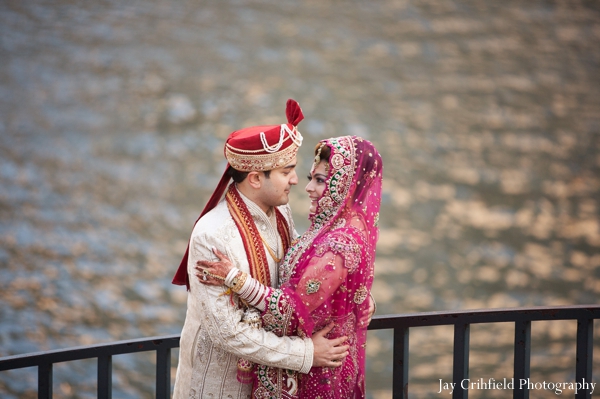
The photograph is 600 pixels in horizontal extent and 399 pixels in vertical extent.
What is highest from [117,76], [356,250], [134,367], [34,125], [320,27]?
[320,27]

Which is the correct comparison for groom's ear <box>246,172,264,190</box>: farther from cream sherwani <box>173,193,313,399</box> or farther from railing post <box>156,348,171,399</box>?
railing post <box>156,348,171,399</box>

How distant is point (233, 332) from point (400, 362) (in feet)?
2.34

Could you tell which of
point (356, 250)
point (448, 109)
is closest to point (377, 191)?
point (356, 250)

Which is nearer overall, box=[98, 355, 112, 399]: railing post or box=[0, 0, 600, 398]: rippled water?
box=[98, 355, 112, 399]: railing post

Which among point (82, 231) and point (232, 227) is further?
point (82, 231)

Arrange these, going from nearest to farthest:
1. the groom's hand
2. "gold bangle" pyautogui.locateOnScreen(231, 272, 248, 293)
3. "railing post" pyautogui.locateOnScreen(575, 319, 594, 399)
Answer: "gold bangle" pyautogui.locateOnScreen(231, 272, 248, 293), the groom's hand, "railing post" pyautogui.locateOnScreen(575, 319, 594, 399)

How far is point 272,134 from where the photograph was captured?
1949 mm

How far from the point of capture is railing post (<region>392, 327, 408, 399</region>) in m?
2.31

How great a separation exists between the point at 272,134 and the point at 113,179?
374 centimetres

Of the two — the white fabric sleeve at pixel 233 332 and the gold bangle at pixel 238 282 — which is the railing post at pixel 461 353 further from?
the gold bangle at pixel 238 282

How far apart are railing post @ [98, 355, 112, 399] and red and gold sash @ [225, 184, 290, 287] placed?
26.7 inches

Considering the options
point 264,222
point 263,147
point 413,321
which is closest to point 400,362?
point 413,321

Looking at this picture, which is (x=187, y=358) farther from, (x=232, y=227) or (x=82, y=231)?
(x=82, y=231)

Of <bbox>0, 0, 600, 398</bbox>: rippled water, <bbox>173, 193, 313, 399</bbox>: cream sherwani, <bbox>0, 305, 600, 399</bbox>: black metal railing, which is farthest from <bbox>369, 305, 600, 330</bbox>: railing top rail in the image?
<bbox>0, 0, 600, 398</bbox>: rippled water
